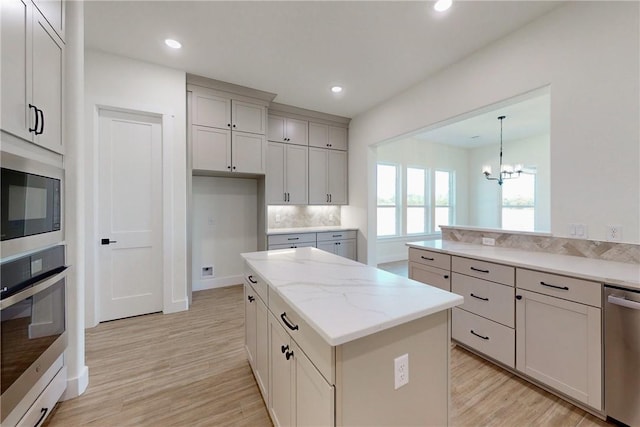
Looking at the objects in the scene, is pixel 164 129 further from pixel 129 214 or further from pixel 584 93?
pixel 584 93

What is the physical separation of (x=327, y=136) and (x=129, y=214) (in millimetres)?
3340

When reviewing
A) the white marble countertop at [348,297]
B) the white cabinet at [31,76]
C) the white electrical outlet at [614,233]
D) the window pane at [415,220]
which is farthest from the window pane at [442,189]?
the white cabinet at [31,76]

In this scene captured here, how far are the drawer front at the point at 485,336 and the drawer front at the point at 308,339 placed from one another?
71.6 inches

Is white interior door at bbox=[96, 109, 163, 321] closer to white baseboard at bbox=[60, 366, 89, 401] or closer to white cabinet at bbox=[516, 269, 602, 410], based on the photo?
white baseboard at bbox=[60, 366, 89, 401]

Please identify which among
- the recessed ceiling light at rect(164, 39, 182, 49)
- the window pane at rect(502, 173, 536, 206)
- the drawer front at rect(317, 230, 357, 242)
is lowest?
the drawer front at rect(317, 230, 357, 242)

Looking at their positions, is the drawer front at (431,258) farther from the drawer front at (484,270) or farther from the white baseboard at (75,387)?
the white baseboard at (75,387)

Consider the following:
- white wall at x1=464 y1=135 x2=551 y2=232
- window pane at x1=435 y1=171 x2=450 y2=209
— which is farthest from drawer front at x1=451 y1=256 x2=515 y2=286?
window pane at x1=435 y1=171 x2=450 y2=209

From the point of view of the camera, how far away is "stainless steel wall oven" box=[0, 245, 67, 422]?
1.19 meters

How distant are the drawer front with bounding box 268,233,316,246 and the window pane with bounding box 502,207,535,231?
16.4 feet

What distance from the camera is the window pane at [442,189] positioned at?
277 inches

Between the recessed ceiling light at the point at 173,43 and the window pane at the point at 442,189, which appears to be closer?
the recessed ceiling light at the point at 173,43

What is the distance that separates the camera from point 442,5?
2.14 m

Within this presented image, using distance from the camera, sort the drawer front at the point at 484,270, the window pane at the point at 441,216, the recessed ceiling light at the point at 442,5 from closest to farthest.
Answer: the drawer front at the point at 484,270 < the recessed ceiling light at the point at 442,5 < the window pane at the point at 441,216

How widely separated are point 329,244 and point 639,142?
3571 mm
